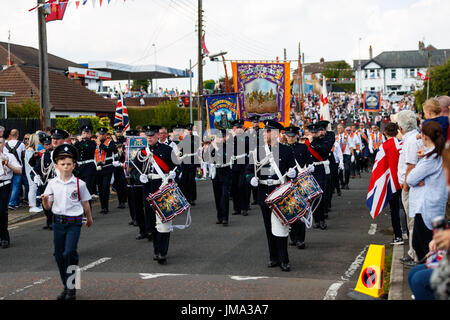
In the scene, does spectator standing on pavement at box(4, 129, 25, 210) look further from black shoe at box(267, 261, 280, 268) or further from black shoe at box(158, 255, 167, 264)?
black shoe at box(267, 261, 280, 268)

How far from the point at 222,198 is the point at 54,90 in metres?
28.9

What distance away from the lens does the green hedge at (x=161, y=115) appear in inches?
1633

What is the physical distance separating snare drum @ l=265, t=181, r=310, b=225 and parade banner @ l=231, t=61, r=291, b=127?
1178 centimetres

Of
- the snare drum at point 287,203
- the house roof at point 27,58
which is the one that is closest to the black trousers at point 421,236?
the snare drum at point 287,203

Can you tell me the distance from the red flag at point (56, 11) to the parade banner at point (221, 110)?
5697 mm

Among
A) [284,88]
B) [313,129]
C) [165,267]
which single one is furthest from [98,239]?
[284,88]

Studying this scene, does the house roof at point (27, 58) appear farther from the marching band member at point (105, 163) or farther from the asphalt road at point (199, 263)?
the asphalt road at point (199, 263)

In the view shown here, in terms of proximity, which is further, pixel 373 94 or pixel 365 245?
pixel 373 94

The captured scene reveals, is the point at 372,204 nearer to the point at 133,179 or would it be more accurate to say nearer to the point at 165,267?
the point at 165,267

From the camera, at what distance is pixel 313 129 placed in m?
11.7

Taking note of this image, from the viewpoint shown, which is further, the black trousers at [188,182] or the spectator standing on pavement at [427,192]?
the black trousers at [188,182]

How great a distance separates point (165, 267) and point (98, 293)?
5.61 feet

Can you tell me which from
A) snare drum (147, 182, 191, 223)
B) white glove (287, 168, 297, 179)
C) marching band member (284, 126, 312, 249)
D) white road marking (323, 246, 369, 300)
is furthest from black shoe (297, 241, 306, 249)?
snare drum (147, 182, 191, 223)

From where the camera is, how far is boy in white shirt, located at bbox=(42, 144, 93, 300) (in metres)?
6.57
